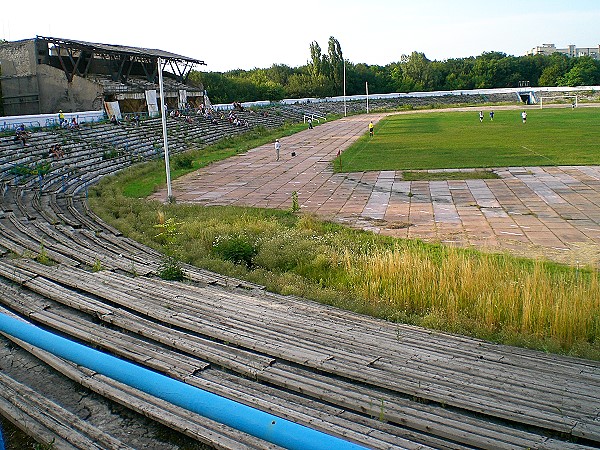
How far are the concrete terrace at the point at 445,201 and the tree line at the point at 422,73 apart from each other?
81275 millimetres

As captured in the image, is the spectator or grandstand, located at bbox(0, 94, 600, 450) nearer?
grandstand, located at bbox(0, 94, 600, 450)

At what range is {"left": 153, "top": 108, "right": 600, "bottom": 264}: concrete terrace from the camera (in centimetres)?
1589

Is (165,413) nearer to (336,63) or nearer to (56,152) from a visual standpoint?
(56,152)

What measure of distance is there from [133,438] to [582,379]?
4.64 m

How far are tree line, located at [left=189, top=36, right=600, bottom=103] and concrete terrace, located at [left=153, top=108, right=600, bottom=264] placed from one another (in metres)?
81.3

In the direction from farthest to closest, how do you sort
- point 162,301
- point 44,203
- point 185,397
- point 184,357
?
point 44,203
point 162,301
point 184,357
point 185,397

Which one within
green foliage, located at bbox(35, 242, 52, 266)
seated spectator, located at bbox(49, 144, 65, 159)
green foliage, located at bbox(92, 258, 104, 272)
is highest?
seated spectator, located at bbox(49, 144, 65, 159)

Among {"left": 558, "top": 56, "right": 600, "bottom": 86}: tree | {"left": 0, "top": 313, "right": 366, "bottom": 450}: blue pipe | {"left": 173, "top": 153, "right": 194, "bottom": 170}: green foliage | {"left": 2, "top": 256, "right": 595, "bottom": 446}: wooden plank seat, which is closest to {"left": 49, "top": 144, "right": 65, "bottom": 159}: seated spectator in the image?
{"left": 173, "top": 153, "right": 194, "bottom": 170}: green foliage

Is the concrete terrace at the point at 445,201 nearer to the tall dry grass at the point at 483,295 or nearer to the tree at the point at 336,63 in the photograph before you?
the tall dry grass at the point at 483,295

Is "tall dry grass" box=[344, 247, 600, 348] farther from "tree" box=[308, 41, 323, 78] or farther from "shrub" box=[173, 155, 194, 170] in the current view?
"tree" box=[308, 41, 323, 78]

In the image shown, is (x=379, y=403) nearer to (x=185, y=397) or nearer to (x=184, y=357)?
(x=184, y=357)

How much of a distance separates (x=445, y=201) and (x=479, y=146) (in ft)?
62.3

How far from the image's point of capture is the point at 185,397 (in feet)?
7.73

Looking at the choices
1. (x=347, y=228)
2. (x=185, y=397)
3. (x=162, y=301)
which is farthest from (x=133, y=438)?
(x=347, y=228)
